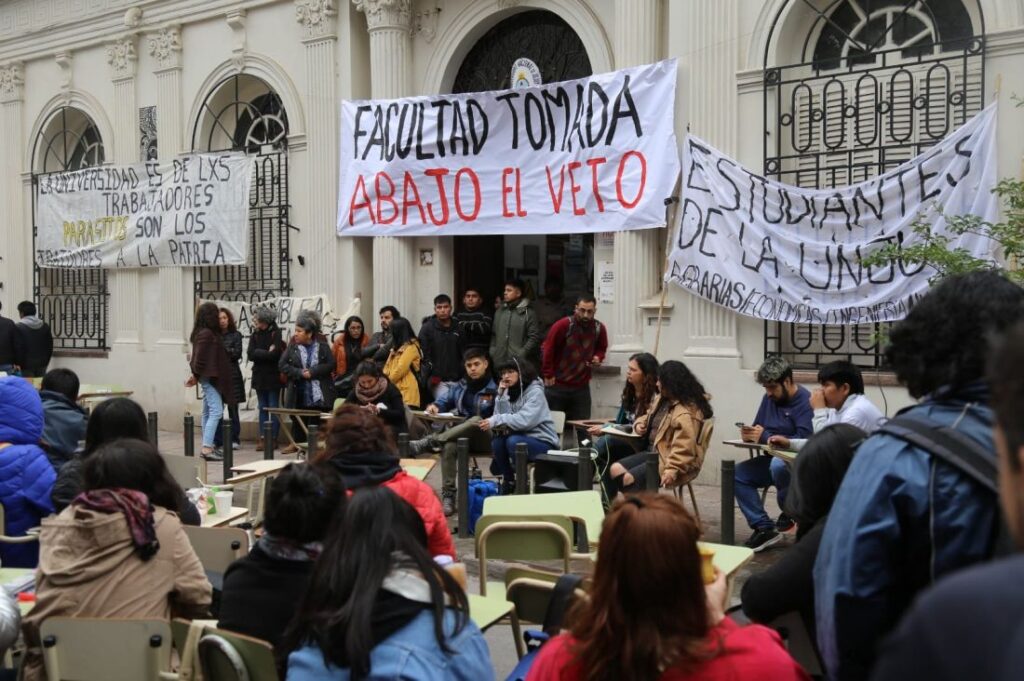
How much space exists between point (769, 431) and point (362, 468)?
4.01m

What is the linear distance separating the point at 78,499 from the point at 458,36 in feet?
34.9

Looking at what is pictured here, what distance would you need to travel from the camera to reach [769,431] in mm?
8062

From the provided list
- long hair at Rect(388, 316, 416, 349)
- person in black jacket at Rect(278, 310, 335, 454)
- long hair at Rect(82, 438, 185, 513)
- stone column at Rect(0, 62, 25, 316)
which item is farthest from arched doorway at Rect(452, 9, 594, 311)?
long hair at Rect(82, 438, 185, 513)

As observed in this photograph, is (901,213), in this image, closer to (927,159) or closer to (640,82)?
(927,159)

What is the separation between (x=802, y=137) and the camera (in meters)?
10.6

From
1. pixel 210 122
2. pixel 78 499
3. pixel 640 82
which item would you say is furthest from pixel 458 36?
pixel 78 499

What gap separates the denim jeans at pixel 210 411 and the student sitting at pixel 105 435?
7035 millimetres

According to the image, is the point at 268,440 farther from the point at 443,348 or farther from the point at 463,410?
the point at 443,348

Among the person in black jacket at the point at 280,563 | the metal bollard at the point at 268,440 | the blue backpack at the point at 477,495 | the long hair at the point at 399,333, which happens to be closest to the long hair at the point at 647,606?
the person in black jacket at the point at 280,563

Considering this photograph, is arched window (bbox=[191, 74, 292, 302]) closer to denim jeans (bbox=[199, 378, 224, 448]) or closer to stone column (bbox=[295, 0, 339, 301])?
stone column (bbox=[295, 0, 339, 301])

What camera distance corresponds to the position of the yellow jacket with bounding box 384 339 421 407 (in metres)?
11.7

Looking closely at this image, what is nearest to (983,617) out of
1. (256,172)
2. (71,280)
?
(256,172)

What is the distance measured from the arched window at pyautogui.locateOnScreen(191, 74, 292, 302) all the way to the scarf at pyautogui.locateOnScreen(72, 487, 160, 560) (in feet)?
36.4

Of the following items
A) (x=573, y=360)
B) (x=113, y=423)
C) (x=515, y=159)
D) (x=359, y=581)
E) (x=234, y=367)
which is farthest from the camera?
(x=234, y=367)
